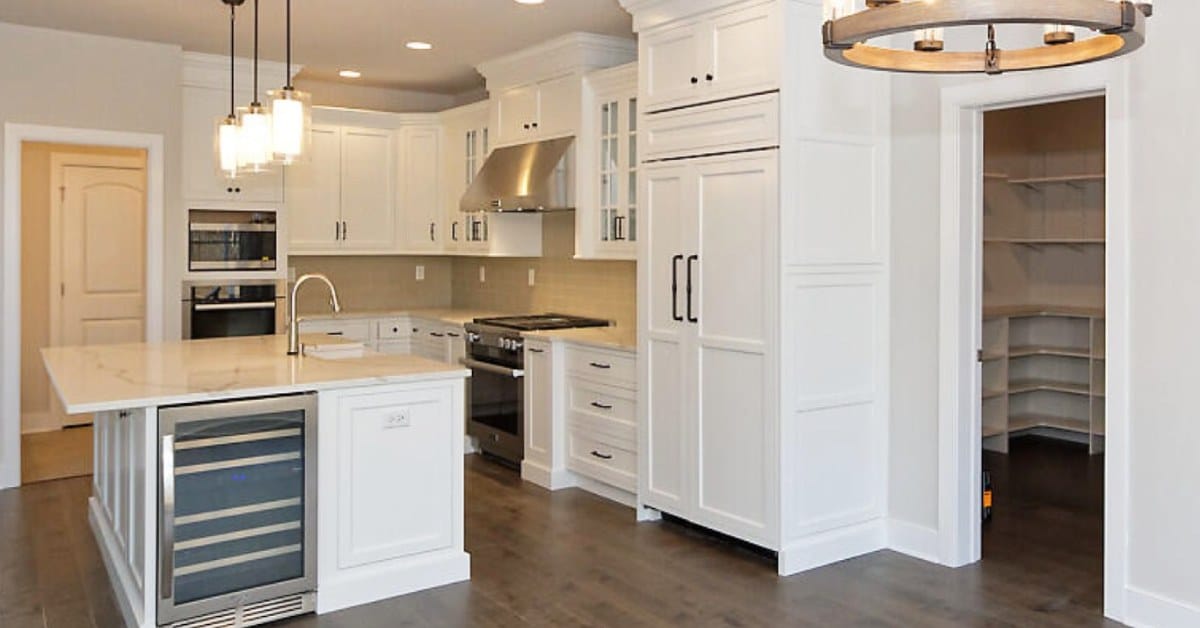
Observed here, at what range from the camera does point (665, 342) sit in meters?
4.54

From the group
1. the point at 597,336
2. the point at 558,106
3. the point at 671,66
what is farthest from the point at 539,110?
the point at 671,66

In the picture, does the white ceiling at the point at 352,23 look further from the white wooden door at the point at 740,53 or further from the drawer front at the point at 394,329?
the drawer front at the point at 394,329

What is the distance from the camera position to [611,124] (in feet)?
17.9

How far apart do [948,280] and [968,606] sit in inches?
51.1

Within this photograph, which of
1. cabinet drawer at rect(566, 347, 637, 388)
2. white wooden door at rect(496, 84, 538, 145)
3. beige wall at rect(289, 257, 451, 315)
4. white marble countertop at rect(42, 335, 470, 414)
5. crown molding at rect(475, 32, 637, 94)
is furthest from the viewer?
beige wall at rect(289, 257, 451, 315)

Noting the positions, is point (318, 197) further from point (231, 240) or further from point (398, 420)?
point (398, 420)

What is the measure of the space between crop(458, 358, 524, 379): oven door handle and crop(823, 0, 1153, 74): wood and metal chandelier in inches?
148

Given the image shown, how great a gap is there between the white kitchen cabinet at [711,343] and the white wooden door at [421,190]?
315 centimetres

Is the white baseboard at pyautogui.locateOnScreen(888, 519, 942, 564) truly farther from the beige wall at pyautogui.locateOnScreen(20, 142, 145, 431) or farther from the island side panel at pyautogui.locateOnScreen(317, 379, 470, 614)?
the beige wall at pyautogui.locateOnScreen(20, 142, 145, 431)

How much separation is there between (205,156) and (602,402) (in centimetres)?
320

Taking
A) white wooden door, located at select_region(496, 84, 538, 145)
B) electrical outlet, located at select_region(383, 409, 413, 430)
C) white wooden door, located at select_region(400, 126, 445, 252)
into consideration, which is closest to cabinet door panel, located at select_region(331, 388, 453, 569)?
electrical outlet, located at select_region(383, 409, 413, 430)

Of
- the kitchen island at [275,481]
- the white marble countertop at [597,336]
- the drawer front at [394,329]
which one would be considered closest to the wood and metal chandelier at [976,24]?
the kitchen island at [275,481]

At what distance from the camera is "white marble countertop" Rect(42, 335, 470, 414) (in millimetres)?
3147

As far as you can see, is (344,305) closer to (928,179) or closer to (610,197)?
(610,197)
